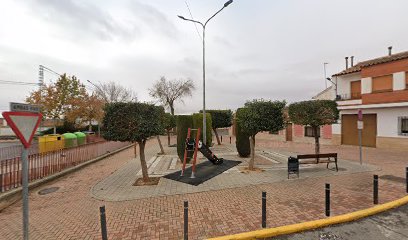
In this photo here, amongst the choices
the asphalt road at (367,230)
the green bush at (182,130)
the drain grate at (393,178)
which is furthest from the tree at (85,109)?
the drain grate at (393,178)

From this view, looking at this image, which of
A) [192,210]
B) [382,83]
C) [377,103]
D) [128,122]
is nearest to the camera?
[192,210]

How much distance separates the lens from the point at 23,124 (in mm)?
3240

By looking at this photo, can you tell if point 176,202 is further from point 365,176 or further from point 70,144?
point 70,144

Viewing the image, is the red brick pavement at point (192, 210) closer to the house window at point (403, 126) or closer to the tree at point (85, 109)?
the house window at point (403, 126)

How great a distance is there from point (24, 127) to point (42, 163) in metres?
7.69

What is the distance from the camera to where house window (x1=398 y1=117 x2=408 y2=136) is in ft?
51.6

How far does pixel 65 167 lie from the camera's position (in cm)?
1071

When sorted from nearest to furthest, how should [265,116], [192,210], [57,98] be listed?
[192,210], [265,116], [57,98]

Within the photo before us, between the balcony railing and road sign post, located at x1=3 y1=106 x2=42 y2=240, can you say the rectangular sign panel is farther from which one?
the balcony railing

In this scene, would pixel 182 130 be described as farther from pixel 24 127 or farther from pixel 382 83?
pixel 382 83

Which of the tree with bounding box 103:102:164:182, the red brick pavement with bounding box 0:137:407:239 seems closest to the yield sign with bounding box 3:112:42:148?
the red brick pavement with bounding box 0:137:407:239

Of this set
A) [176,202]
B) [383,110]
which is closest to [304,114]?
[176,202]

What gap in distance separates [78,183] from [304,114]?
11939 mm

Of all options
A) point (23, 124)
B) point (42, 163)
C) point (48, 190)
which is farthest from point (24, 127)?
point (42, 163)
